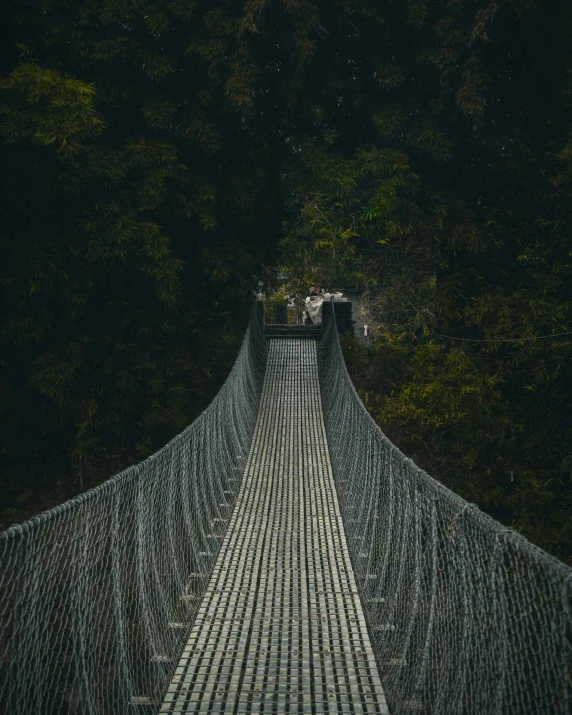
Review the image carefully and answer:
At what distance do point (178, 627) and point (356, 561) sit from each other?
1099mm

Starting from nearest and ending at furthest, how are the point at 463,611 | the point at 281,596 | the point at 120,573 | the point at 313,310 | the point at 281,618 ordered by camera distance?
1. the point at 463,611
2. the point at 120,573
3. the point at 281,618
4. the point at 281,596
5. the point at 313,310

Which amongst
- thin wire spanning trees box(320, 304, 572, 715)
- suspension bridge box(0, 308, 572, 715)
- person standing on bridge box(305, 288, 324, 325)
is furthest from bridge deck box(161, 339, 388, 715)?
person standing on bridge box(305, 288, 324, 325)

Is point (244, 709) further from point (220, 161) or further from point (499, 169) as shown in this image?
point (499, 169)

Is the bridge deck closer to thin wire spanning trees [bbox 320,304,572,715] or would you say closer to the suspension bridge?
the suspension bridge

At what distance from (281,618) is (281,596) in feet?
0.74

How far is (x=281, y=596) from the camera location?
10.5ft

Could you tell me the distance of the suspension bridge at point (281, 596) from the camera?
175cm

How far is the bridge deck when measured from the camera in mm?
2391

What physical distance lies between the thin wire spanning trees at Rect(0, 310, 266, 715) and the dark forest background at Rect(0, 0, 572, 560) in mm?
3121

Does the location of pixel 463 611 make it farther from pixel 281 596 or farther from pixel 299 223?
pixel 299 223

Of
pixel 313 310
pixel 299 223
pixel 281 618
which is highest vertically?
pixel 299 223

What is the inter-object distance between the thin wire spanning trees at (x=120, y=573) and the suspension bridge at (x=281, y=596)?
0.04ft

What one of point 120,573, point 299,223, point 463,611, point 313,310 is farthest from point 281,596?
point 313,310

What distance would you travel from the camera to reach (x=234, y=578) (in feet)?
11.2
